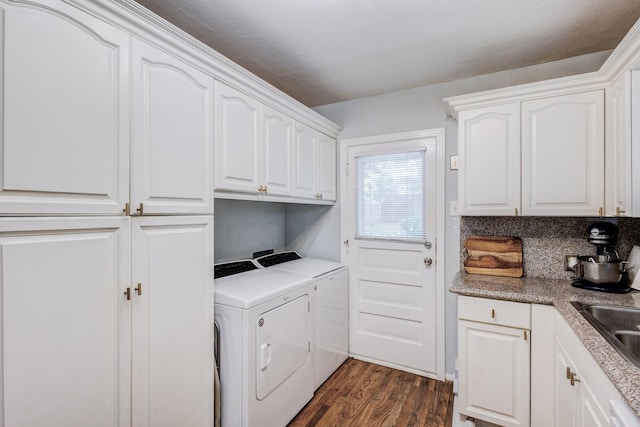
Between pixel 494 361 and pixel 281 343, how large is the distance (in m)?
1.24

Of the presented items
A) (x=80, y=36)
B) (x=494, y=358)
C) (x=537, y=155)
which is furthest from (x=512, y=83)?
(x=80, y=36)

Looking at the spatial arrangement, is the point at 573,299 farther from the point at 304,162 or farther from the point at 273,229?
the point at 273,229

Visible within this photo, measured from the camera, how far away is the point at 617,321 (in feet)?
4.84

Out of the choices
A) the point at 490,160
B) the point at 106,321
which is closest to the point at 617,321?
the point at 490,160

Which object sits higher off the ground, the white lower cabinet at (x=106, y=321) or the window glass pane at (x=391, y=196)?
the window glass pane at (x=391, y=196)

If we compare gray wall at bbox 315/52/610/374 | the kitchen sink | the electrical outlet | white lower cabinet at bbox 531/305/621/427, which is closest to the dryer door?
gray wall at bbox 315/52/610/374

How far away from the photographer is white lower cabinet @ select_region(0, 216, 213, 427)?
3.24ft

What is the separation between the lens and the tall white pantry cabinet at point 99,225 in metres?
0.98

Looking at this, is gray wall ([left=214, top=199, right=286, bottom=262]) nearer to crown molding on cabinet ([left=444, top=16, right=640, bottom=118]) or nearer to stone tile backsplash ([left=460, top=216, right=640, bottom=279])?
crown molding on cabinet ([left=444, top=16, right=640, bottom=118])

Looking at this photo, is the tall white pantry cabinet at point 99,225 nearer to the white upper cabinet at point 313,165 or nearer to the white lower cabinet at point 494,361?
the white upper cabinet at point 313,165

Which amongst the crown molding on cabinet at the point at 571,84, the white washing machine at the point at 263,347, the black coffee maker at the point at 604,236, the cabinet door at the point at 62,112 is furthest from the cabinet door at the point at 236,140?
the black coffee maker at the point at 604,236

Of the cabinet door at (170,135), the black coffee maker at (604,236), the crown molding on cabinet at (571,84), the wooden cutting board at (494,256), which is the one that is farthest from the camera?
the wooden cutting board at (494,256)

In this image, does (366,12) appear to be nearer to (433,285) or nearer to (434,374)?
(433,285)

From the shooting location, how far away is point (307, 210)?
3.14 m
